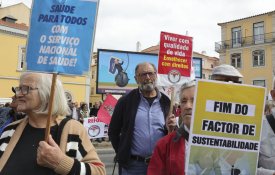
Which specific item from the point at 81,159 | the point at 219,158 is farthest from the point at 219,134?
the point at 81,159

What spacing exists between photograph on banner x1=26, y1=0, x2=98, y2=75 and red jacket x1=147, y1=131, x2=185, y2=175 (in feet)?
2.52

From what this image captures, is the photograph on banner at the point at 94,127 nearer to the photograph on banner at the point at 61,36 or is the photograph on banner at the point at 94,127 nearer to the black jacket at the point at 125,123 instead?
the black jacket at the point at 125,123

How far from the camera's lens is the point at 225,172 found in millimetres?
2590

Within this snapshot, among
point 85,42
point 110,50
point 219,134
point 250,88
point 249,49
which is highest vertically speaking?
point 249,49

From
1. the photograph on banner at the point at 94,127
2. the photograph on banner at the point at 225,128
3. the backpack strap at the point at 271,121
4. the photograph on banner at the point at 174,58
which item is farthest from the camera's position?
the photograph on banner at the point at 94,127

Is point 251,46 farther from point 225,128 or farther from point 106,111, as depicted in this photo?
point 225,128

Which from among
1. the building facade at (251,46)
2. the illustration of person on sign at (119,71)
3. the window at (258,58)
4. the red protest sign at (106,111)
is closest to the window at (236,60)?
the building facade at (251,46)

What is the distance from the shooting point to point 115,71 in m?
25.3

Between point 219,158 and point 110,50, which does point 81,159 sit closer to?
point 219,158

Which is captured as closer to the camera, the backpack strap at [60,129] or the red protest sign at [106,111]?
the backpack strap at [60,129]

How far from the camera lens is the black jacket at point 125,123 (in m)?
4.10

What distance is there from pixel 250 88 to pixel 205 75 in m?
64.2

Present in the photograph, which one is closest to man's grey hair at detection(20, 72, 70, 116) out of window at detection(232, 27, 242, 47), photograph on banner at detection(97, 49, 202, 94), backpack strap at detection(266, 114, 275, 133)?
backpack strap at detection(266, 114, 275, 133)

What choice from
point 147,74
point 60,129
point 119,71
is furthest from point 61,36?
point 119,71
